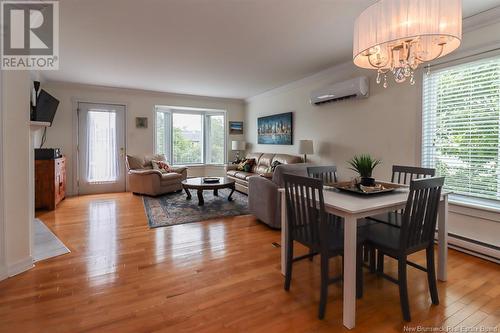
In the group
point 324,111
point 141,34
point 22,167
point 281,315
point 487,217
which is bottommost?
point 281,315

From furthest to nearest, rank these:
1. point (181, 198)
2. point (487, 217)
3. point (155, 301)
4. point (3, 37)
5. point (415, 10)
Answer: point (181, 198) → point (487, 217) → point (3, 37) → point (155, 301) → point (415, 10)

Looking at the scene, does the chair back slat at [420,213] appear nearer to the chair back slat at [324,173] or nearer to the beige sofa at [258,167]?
the chair back slat at [324,173]

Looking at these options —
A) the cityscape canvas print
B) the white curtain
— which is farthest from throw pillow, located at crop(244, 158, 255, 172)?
the white curtain

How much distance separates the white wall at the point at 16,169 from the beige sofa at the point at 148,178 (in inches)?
119

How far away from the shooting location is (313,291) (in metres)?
2.06

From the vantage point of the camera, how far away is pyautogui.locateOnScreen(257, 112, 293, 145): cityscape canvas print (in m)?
5.64

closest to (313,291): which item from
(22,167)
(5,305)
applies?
(5,305)

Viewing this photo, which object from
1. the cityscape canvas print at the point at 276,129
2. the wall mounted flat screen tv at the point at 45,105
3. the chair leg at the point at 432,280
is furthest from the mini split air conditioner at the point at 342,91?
the wall mounted flat screen tv at the point at 45,105

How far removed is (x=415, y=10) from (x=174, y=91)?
5.68 metres

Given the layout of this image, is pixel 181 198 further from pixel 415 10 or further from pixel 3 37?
pixel 415 10

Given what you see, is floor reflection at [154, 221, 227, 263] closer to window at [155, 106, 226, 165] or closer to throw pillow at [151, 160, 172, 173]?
throw pillow at [151, 160, 172, 173]

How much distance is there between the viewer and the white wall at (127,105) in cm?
550

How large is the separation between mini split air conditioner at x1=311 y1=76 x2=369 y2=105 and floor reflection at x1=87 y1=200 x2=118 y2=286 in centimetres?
379

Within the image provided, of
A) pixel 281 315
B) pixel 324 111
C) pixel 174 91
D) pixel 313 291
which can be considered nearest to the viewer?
pixel 281 315
